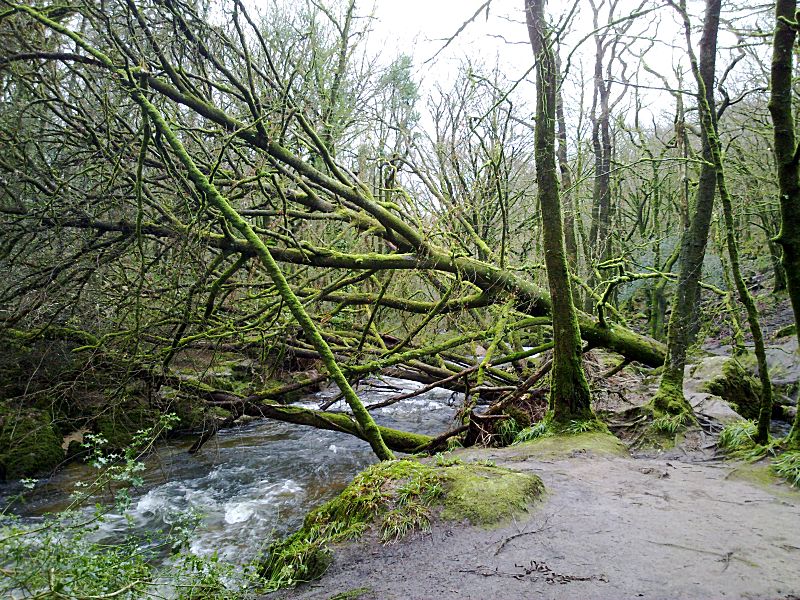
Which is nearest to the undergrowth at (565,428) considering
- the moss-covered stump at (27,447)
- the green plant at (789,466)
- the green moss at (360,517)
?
the green plant at (789,466)

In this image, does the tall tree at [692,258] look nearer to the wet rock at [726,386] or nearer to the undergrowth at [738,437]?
the undergrowth at [738,437]

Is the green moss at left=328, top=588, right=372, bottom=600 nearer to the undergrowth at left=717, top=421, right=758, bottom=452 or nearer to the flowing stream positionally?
the flowing stream

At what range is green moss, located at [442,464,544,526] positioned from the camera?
3.45m

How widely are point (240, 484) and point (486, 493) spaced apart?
5.17 meters

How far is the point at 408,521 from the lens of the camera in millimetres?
3439

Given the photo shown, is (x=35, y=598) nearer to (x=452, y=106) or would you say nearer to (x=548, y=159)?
(x=548, y=159)

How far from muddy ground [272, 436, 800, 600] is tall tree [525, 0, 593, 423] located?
184 cm

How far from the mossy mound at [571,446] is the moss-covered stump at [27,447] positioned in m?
6.44

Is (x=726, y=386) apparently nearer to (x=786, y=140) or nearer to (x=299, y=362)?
(x=786, y=140)

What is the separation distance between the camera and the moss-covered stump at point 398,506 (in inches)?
131

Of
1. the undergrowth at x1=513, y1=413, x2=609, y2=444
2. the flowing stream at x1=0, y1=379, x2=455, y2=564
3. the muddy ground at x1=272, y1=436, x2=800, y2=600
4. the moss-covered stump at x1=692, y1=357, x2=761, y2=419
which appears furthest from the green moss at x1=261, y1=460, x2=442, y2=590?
the moss-covered stump at x1=692, y1=357, x2=761, y2=419

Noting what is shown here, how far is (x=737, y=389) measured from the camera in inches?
325

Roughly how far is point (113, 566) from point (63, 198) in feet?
14.7

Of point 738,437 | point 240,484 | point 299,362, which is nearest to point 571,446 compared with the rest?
point 738,437
